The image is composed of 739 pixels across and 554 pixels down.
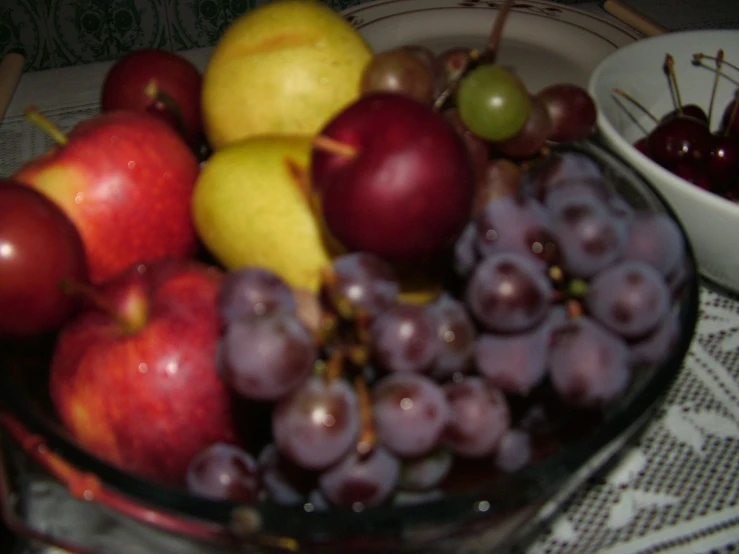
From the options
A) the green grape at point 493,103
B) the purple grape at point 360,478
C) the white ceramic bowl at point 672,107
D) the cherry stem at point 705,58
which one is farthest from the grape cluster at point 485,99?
the cherry stem at point 705,58

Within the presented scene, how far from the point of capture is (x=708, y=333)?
573mm

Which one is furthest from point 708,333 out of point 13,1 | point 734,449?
point 13,1

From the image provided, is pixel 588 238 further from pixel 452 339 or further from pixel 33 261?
pixel 33 261

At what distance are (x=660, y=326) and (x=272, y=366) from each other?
0.68 feet

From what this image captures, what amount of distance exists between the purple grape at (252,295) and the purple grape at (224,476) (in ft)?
0.24

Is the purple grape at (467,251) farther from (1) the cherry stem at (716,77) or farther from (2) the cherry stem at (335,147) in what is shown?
(1) the cherry stem at (716,77)

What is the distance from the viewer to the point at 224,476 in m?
0.33

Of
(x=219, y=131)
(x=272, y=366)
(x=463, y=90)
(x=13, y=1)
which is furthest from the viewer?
(x=13, y=1)

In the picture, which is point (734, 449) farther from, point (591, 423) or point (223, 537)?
point (223, 537)

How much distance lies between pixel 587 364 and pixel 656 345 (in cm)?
6

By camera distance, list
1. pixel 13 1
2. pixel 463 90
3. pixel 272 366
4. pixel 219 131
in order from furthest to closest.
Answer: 1. pixel 13 1
2. pixel 219 131
3. pixel 463 90
4. pixel 272 366

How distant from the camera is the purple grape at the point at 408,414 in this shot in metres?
0.30

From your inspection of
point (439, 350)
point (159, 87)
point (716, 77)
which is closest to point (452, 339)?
point (439, 350)

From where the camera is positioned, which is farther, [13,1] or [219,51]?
[13,1]
